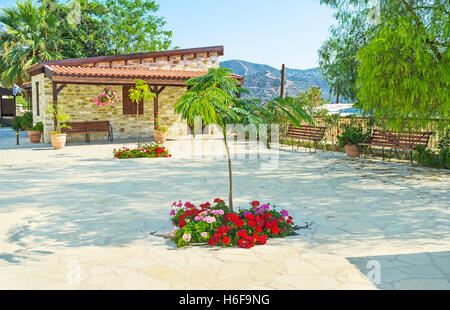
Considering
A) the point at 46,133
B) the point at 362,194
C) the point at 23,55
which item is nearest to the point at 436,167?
the point at 362,194

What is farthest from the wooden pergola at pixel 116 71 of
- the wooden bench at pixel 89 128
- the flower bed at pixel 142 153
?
the flower bed at pixel 142 153

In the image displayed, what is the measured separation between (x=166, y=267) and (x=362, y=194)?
4667 millimetres

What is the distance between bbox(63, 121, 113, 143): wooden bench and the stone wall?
1.69 feet

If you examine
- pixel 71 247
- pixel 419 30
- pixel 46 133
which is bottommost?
pixel 71 247

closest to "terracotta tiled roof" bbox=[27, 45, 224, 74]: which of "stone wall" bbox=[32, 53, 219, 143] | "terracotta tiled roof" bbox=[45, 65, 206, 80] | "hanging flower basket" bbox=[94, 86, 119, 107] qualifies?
"stone wall" bbox=[32, 53, 219, 143]

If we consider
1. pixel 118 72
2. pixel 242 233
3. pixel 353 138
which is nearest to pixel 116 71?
pixel 118 72

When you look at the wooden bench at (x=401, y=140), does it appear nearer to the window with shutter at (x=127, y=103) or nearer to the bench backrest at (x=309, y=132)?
the bench backrest at (x=309, y=132)

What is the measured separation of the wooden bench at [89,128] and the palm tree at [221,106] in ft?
40.8

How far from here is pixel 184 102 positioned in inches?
178

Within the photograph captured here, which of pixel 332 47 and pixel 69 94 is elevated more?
pixel 332 47

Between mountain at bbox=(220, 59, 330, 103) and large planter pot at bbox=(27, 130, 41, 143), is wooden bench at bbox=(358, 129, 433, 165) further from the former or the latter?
mountain at bbox=(220, 59, 330, 103)

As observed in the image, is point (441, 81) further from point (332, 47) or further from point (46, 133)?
point (46, 133)

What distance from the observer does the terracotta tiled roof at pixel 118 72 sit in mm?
15052

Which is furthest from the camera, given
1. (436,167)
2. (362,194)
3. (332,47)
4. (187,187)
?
(332,47)
